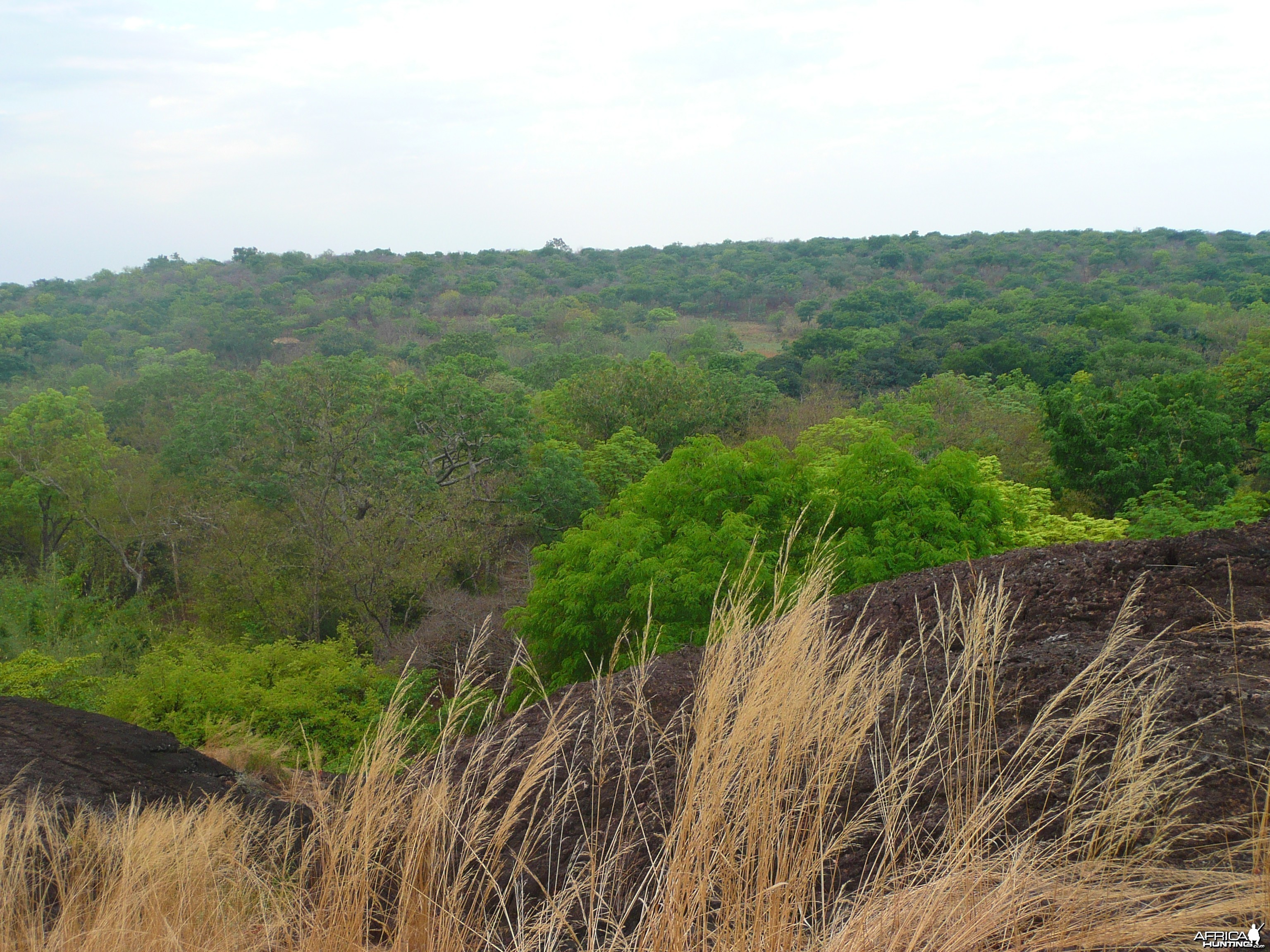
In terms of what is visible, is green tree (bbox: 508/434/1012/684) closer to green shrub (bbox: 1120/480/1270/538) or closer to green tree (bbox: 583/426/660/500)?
green shrub (bbox: 1120/480/1270/538)

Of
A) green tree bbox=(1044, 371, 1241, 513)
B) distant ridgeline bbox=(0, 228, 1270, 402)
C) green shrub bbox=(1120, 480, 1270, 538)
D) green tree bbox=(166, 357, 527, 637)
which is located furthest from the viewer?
distant ridgeline bbox=(0, 228, 1270, 402)

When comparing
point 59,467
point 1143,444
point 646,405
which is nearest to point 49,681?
point 59,467

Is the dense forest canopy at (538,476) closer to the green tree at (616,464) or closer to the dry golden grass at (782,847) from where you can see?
the green tree at (616,464)

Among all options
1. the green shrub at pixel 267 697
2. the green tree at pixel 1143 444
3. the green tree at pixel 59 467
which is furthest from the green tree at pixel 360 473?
the green tree at pixel 1143 444

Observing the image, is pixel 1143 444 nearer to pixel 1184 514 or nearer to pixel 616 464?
A: pixel 1184 514

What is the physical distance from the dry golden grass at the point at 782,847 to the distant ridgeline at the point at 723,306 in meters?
33.7

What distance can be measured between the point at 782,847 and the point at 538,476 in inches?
797

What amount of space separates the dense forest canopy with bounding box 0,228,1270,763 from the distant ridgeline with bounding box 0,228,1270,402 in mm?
515

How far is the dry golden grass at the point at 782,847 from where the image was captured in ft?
6.47

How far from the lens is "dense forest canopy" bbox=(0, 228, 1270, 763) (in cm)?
1217

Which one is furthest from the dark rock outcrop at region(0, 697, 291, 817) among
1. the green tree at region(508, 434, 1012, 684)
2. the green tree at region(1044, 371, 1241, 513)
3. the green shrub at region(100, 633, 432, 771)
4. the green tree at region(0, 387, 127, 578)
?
the green tree at region(0, 387, 127, 578)

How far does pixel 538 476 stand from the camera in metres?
22.2

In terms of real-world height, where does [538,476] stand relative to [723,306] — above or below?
below

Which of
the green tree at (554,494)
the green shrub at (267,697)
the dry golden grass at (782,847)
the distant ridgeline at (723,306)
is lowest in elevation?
the green shrub at (267,697)
